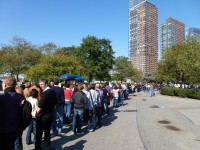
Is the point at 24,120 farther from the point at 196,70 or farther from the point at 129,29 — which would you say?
the point at 129,29

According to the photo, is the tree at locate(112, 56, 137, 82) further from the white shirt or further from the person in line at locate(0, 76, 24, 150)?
the person in line at locate(0, 76, 24, 150)

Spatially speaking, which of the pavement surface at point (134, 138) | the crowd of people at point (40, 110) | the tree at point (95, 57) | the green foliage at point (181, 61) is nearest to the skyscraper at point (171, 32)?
the tree at point (95, 57)

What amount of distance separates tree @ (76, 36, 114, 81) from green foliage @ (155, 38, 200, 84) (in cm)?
1881

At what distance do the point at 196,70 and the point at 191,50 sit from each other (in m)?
3.42

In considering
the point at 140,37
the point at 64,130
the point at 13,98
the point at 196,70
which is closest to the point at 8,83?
the point at 13,98

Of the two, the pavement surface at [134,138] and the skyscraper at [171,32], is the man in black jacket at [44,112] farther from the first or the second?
the skyscraper at [171,32]

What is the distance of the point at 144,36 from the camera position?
6654 inches

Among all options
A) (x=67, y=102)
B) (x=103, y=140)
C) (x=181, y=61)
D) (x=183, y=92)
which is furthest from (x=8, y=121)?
(x=181, y=61)

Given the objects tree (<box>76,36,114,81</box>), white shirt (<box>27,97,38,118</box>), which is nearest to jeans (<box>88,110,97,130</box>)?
white shirt (<box>27,97,38,118</box>)

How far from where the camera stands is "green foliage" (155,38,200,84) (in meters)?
32.0

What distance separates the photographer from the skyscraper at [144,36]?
170975 millimetres

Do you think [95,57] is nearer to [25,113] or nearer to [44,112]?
[44,112]

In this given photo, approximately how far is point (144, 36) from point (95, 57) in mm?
107740

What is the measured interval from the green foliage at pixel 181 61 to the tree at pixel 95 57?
741 inches
